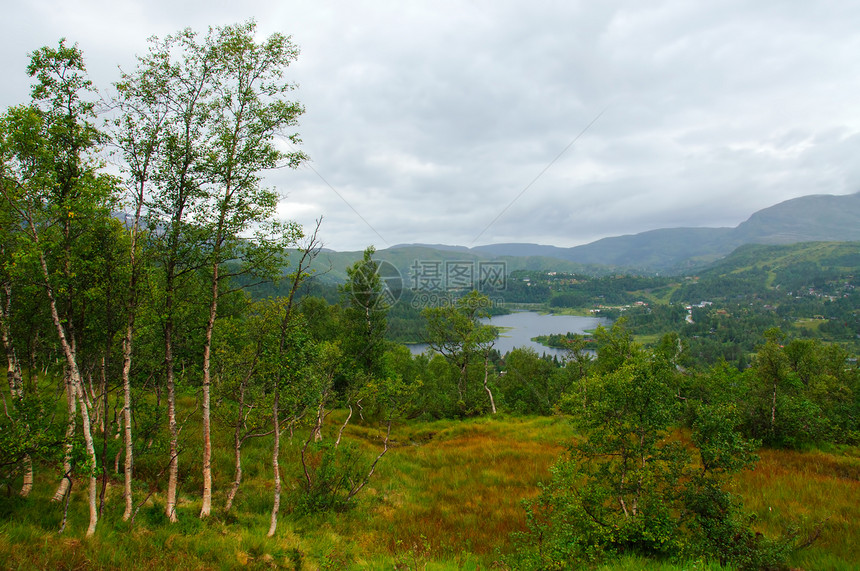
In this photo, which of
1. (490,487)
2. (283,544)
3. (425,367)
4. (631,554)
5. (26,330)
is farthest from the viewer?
(425,367)

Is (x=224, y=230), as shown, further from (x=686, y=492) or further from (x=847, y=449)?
(x=847, y=449)

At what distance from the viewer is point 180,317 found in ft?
30.2

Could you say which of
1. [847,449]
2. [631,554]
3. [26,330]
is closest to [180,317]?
[26,330]

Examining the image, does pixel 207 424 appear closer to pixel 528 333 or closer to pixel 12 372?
pixel 12 372

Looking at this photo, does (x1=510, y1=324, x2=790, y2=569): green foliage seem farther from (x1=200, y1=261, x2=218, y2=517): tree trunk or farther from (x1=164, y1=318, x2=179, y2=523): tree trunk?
(x1=164, y1=318, x2=179, y2=523): tree trunk

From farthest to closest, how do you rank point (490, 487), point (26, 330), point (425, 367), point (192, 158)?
point (425, 367), point (490, 487), point (26, 330), point (192, 158)

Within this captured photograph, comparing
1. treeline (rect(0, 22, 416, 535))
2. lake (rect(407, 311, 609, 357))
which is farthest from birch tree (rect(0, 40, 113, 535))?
lake (rect(407, 311, 609, 357))

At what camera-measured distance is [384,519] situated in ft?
35.7

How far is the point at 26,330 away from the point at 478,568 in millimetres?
14414

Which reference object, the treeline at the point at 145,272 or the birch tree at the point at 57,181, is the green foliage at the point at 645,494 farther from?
the birch tree at the point at 57,181

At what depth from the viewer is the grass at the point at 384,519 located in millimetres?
6906

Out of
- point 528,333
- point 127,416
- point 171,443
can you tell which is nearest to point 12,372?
point 127,416

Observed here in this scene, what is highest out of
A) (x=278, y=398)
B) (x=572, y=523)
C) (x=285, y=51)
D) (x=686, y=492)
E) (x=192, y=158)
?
(x=285, y=51)

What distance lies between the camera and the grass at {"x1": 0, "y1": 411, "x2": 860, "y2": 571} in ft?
22.7
